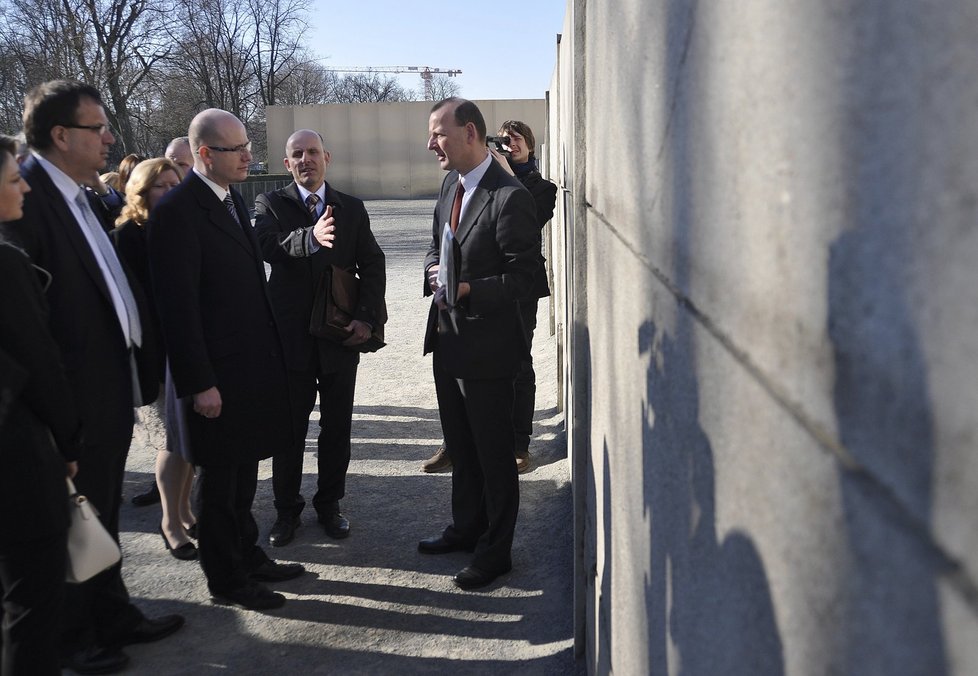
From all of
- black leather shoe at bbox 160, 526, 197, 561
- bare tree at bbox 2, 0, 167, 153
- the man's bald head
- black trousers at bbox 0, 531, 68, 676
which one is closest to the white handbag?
black trousers at bbox 0, 531, 68, 676

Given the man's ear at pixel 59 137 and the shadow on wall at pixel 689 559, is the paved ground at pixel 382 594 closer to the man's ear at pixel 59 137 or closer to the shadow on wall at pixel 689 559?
the man's ear at pixel 59 137

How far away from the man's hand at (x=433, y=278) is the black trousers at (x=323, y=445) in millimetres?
723

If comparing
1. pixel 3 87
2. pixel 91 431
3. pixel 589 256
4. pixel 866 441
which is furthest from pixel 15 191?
pixel 3 87

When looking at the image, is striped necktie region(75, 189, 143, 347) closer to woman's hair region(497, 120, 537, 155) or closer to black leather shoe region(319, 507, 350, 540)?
black leather shoe region(319, 507, 350, 540)

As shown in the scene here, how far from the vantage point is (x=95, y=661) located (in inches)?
131

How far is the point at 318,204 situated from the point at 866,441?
416 cm

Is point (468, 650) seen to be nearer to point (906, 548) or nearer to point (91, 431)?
point (91, 431)

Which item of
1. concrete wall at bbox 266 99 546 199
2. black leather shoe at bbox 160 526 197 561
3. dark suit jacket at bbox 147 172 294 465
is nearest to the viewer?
dark suit jacket at bbox 147 172 294 465

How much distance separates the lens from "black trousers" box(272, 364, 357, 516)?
4.46m

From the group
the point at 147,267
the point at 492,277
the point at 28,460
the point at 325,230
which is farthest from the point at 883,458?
the point at 147,267

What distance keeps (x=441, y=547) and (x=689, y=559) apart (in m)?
3.30

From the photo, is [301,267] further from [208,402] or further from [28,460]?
[28,460]

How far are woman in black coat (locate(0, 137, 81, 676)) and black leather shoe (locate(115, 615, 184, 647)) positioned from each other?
0.91m

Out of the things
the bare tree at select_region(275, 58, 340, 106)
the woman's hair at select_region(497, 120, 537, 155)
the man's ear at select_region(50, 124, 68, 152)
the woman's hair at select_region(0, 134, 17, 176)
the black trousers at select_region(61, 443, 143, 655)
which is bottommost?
the black trousers at select_region(61, 443, 143, 655)
